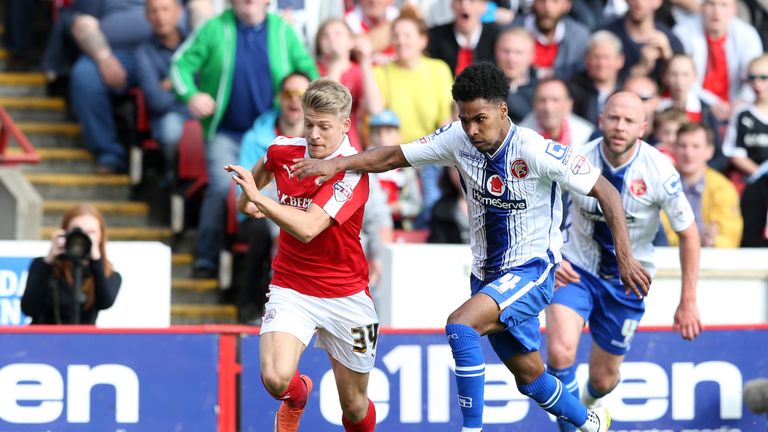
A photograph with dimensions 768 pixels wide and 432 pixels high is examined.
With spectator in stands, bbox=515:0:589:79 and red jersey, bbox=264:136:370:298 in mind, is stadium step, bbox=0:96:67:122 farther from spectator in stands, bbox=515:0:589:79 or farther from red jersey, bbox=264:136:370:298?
red jersey, bbox=264:136:370:298

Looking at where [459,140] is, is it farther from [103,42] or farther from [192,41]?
[103,42]

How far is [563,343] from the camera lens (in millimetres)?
8648

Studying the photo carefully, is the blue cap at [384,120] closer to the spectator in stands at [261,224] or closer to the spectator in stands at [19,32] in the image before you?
the spectator in stands at [261,224]

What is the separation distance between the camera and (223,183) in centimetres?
1155


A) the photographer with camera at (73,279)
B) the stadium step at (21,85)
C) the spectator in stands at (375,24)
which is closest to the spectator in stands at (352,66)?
the spectator in stands at (375,24)

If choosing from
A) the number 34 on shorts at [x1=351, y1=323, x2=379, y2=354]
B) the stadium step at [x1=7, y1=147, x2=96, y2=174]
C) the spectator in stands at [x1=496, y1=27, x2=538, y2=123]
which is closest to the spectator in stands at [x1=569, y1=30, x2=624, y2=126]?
the spectator in stands at [x1=496, y1=27, x2=538, y2=123]

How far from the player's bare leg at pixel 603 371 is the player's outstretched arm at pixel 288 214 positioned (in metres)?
2.19

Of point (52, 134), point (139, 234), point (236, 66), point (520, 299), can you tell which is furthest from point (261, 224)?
point (520, 299)

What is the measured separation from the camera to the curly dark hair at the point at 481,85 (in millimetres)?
7293

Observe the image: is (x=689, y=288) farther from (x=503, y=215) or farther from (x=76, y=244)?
(x=76, y=244)

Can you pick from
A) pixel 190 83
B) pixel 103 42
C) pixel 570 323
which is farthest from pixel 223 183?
pixel 570 323

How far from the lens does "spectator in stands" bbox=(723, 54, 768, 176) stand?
41.5 ft

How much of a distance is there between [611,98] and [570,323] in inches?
52.8

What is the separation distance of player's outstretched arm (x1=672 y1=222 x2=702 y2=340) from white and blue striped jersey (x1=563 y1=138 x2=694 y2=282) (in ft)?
0.25
